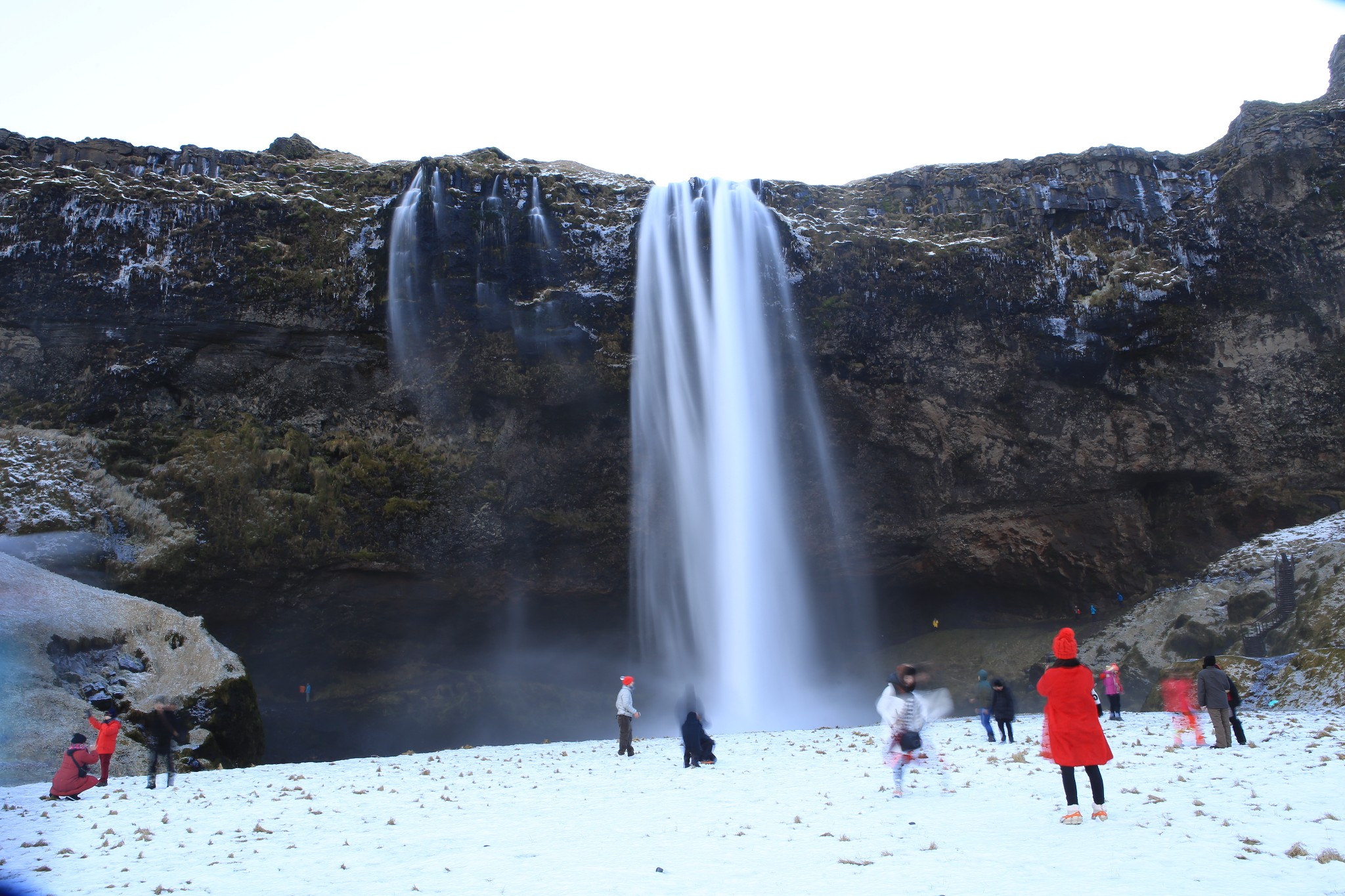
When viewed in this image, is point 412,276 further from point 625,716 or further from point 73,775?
point 73,775

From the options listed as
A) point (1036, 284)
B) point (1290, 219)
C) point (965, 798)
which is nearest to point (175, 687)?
point (965, 798)

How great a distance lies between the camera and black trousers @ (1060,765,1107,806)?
7.15m

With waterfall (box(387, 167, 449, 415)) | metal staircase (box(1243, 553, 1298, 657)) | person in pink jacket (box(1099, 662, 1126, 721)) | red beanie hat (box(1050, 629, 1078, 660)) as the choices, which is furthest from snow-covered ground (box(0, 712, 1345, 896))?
waterfall (box(387, 167, 449, 415))

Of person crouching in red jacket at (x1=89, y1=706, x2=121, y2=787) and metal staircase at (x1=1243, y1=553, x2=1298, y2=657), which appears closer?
person crouching in red jacket at (x1=89, y1=706, x2=121, y2=787)

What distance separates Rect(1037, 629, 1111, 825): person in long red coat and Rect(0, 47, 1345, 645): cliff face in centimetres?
2334

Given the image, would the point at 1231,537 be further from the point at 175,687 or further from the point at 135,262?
the point at 135,262

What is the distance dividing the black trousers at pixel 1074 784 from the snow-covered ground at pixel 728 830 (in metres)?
0.25

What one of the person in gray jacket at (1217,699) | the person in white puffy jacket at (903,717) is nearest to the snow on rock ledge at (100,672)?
the person in white puffy jacket at (903,717)

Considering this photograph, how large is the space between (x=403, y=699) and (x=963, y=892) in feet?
98.5

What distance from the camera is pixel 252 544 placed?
90.7ft

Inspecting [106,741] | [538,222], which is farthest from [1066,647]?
[538,222]

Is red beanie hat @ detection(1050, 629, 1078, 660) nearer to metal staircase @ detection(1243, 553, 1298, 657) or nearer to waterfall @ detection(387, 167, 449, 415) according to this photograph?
metal staircase @ detection(1243, 553, 1298, 657)

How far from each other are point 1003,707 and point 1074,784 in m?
7.77

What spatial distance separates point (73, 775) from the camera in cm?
1102
